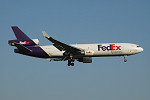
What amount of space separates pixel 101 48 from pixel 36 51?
13.9 meters

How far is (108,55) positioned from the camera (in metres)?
75.8

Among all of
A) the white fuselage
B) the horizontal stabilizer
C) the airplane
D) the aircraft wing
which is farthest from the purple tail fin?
the aircraft wing

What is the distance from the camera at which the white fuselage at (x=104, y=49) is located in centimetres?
7519

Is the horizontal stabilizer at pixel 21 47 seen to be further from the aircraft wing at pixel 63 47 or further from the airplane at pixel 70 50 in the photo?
the aircraft wing at pixel 63 47

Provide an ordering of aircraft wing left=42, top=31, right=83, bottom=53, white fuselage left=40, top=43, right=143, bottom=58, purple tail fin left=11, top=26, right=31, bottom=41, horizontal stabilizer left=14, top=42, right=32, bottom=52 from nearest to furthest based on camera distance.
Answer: aircraft wing left=42, top=31, right=83, bottom=53
horizontal stabilizer left=14, top=42, right=32, bottom=52
white fuselage left=40, top=43, right=143, bottom=58
purple tail fin left=11, top=26, right=31, bottom=41

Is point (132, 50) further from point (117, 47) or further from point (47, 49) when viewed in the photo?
point (47, 49)

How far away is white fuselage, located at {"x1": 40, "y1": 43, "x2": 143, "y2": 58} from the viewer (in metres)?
75.2

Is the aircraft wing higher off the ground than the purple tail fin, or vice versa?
the purple tail fin

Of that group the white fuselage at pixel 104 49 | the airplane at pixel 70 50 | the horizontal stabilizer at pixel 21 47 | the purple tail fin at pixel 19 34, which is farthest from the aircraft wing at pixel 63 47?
the purple tail fin at pixel 19 34

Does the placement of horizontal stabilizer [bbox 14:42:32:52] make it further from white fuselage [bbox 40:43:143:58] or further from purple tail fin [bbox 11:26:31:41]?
white fuselage [bbox 40:43:143:58]

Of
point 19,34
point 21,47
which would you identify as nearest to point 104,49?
point 21,47

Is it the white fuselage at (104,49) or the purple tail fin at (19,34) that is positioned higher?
the purple tail fin at (19,34)

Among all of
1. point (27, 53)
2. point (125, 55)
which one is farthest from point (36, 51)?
point (125, 55)

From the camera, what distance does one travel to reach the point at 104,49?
75.2 metres
